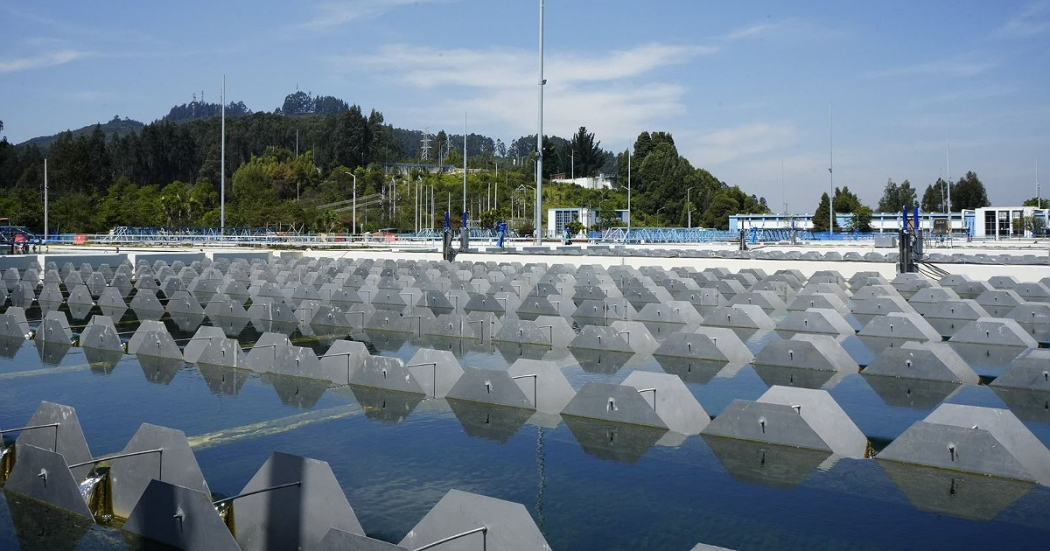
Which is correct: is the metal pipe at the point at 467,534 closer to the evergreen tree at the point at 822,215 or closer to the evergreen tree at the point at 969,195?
the evergreen tree at the point at 822,215

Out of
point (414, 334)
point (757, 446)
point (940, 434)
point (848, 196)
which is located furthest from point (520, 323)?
point (848, 196)

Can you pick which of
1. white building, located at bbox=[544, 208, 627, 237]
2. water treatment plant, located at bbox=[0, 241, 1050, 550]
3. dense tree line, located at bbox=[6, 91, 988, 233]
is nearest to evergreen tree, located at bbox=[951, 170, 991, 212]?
dense tree line, located at bbox=[6, 91, 988, 233]

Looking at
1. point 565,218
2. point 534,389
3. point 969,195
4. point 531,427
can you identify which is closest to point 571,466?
point 531,427

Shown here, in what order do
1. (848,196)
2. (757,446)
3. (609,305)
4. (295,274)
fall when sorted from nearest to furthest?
1. (757,446)
2. (609,305)
3. (295,274)
4. (848,196)

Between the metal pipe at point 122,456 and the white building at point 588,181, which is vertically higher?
the white building at point 588,181

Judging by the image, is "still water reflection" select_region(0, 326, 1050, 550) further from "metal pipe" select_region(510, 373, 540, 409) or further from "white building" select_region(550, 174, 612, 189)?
"white building" select_region(550, 174, 612, 189)

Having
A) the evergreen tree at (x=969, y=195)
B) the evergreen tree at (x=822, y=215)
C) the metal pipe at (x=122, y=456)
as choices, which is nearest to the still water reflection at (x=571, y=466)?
the metal pipe at (x=122, y=456)

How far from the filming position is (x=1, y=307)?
Answer: 23.0m

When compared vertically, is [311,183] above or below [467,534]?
above

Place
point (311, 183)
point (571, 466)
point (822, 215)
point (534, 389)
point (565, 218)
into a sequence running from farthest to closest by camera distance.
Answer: point (311, 183), point (822, 215), point (565, 218), point (534, 389), point (571, 466)

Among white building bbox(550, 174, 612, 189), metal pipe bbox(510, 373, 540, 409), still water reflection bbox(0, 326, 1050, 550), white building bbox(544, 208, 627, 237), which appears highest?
white building bbox(550, 174, 612, 189)

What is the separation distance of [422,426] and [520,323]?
659cm

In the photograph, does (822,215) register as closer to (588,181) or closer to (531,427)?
(588,181)

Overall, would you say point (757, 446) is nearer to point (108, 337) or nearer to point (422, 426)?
point (422, 426)
